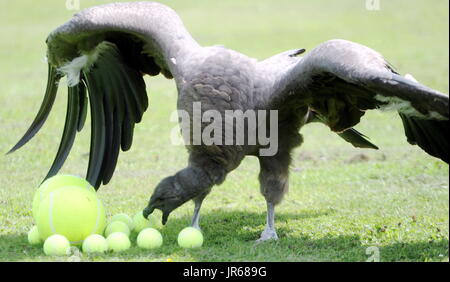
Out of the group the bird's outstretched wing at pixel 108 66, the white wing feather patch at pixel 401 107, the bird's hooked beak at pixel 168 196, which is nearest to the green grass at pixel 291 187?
the bird's hooked beak at pixel 168 196

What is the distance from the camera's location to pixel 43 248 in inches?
218

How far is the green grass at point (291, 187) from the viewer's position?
233 inches

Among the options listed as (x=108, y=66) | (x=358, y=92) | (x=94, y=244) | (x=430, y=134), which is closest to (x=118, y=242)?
(x=94, y=244)

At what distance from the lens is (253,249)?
590cm

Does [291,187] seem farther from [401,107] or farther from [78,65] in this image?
[401,107]

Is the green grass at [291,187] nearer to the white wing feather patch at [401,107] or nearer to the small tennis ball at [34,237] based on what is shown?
the small tennis ball at [34,237]

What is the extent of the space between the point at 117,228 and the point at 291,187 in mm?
3223

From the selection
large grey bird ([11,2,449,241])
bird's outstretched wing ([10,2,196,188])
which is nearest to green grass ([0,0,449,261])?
large grey bird ([11,2,449,241])

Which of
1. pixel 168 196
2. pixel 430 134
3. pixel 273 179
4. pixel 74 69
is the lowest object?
pixel 168 196

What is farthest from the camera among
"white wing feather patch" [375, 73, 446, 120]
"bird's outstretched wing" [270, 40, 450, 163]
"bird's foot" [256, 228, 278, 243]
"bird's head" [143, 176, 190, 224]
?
"bird's foot" [256, 228, 278, 243]

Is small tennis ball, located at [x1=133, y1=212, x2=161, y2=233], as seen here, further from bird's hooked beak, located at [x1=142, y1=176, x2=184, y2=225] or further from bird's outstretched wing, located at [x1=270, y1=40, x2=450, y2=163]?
bird's outstretched wing, located at [x1=270, y1=40, x2=450, y2=163]

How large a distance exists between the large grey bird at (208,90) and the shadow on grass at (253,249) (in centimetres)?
28

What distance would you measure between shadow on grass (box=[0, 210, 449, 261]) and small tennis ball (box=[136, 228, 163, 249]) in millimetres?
64

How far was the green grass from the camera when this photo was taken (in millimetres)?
5926
